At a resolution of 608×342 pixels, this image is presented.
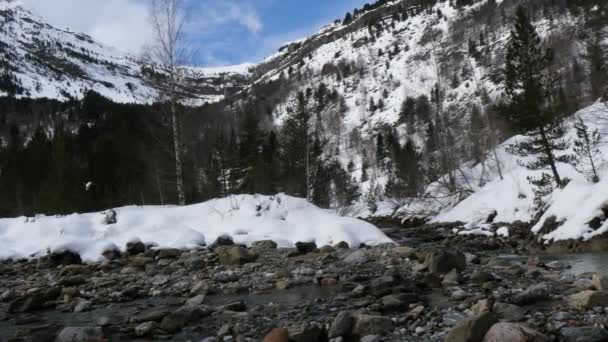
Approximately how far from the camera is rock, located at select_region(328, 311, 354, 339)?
5.17 metres

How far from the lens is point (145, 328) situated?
19.1 ft

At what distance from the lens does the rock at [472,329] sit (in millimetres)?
4332

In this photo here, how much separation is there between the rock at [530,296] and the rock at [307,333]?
271cm

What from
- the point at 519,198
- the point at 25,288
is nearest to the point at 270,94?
the point at 519,198

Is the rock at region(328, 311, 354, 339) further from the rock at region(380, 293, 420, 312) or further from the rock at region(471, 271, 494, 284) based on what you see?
the rock at region(471, 271, 494, 284)

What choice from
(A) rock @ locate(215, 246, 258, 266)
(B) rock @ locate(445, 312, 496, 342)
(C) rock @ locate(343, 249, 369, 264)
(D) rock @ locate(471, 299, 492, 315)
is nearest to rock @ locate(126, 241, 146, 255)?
(A) rock @ locate(215, 246, 258, 266)

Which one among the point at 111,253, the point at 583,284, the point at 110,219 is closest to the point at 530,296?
the point at 583,284

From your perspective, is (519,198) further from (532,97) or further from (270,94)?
(270,94)

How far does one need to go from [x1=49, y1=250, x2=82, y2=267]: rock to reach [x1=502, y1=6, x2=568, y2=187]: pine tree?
19.6m

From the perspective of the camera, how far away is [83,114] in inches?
4186

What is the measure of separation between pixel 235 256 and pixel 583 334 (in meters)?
7.97

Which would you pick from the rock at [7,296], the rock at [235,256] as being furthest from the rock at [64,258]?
the rock at [235,256]

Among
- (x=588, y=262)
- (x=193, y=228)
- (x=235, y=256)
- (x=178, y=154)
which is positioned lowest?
(x=588, y=262)

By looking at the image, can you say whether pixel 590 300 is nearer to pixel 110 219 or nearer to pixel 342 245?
pixel 342 245
